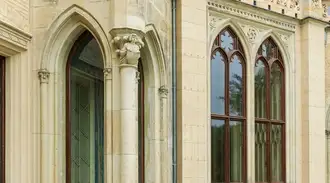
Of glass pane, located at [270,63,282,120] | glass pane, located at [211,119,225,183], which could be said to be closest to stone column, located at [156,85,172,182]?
glass pane, located at [211,119,225,183]

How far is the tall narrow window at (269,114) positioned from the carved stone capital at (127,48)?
4894mm

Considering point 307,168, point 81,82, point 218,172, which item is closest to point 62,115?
point 81,82

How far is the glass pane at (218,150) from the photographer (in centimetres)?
1287

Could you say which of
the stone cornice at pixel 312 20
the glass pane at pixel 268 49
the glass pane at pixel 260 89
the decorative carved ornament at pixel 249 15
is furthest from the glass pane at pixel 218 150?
the stone cornice at pixel 312 20

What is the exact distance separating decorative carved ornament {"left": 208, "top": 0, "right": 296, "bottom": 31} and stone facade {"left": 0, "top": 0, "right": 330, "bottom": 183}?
0.07 feet

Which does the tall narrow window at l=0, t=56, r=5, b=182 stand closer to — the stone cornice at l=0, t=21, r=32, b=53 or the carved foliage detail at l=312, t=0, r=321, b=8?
the stone cornice at l=0, t=21, r=32, b=53

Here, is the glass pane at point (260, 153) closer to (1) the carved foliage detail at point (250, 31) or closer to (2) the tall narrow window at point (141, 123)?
(1) the carved foliage detail at point (250, 31)

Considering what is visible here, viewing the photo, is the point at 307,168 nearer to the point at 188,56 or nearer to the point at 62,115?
the point at 188,56

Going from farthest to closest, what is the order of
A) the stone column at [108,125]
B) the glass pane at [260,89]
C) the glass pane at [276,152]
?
the glass pane at [276,152] < the glass pane at [260,89] < the stone column at [108,125]

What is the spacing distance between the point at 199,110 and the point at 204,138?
0.53 m

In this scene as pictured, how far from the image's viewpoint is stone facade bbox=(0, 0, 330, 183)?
31.9 feet

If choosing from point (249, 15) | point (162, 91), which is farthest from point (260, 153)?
point (162, 91)

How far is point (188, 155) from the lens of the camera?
11820mm

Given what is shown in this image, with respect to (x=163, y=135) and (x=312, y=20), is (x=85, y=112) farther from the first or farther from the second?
(x=312, y=20)
